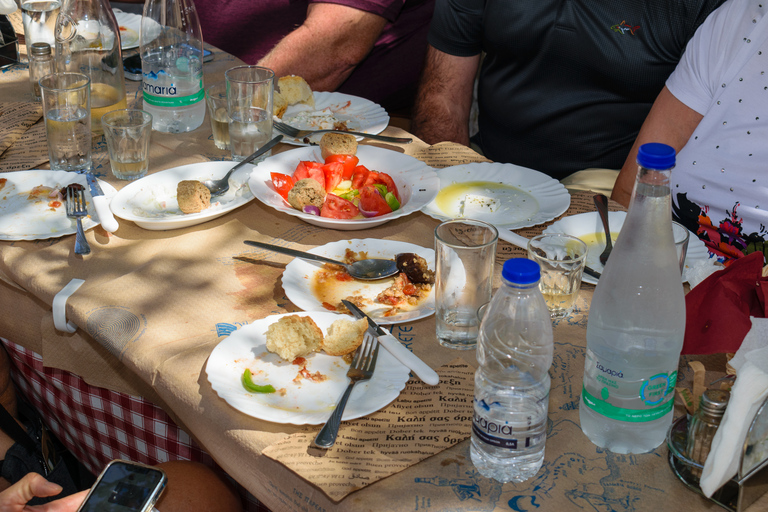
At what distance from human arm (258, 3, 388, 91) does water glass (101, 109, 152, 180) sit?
1161 mm

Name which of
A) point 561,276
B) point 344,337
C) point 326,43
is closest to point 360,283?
point 344,337

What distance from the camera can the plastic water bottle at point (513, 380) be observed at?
84cm

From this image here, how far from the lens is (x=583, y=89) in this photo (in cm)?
232

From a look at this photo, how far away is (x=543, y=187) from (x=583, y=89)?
784 millimetres

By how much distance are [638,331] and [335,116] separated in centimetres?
138

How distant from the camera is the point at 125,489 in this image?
0.91 m

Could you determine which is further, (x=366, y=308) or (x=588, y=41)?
(x=588, y=41)

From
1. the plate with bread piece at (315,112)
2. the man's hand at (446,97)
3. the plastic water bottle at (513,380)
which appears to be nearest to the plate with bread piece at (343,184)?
the plate with bread piece at (315,112)

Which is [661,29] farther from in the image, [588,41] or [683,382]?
[683,382]

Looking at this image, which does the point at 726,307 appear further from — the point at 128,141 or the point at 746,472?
the point at 128,141

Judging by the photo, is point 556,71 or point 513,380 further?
point 556,71

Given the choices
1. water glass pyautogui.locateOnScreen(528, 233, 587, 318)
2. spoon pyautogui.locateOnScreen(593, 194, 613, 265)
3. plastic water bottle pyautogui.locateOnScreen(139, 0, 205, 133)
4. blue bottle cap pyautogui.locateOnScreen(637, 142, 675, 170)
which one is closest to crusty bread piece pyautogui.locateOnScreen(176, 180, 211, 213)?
plastic water bottle pyautogui.locateOnScreen(139, 0, 205, 133)

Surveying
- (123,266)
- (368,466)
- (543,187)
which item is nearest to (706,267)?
(543,187)

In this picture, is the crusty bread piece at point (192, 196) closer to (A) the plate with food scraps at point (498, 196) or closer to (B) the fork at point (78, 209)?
(B) the fork at point (78, 209)
